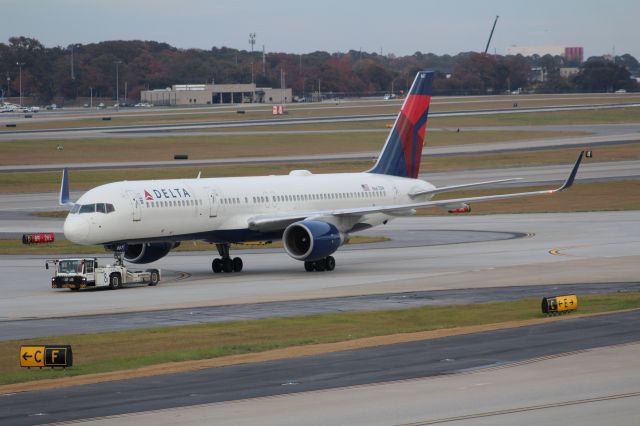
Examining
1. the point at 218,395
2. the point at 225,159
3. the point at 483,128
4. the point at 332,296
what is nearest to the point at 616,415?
the point at 218,395

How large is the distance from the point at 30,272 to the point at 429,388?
3395 cm

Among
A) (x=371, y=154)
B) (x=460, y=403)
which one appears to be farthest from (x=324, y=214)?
(x=371, y=154)

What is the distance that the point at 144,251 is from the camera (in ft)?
184

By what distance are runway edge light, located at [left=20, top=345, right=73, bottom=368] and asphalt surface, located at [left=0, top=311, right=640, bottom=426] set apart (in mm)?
2381

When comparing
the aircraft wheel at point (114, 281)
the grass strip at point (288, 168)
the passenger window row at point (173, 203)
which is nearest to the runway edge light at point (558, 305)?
the passenger window row at point (173, 203)

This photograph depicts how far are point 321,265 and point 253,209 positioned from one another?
430cm

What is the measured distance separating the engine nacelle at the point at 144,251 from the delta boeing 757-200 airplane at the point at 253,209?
0.16 ft

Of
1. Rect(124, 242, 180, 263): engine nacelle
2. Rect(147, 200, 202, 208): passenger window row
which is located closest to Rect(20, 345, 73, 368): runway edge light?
Rect(147, 200, 202, 208): passenger window row

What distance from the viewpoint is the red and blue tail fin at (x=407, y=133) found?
6500cm

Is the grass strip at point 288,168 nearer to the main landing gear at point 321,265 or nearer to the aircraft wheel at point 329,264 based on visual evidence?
the main landing gear at point 321,265

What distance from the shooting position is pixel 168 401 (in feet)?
88.3

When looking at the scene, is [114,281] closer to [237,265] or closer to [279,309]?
[237,265]

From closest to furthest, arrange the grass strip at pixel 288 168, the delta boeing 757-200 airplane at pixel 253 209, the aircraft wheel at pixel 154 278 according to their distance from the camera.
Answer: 1. the delta boeing 757-200 airplane at pixel 253 209
2. the aircraft wheel at pixel 154 278
3. the grass strip at pixel 288 168

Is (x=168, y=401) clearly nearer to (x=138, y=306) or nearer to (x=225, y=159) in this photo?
(x=138, y=306)
